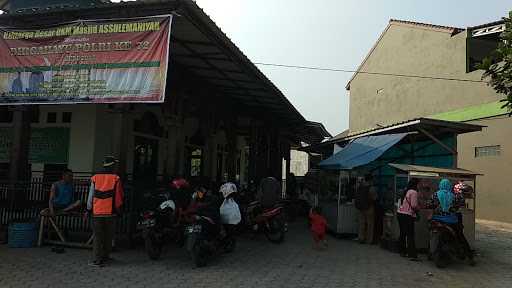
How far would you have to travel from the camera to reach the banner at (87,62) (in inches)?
342

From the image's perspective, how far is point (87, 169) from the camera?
43.0 ft

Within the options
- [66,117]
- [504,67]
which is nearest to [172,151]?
[66,117]

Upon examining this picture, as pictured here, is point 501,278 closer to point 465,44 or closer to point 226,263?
point 226,263

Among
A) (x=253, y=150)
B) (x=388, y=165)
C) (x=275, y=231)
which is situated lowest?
(x=275, y=231)

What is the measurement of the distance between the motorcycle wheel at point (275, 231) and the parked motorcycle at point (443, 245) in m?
3.36

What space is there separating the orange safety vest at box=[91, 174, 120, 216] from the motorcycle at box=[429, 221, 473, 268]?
585 centimetres

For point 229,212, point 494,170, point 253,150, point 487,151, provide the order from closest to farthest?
point 229,212
point 494,170
point 487,151
point 253,150

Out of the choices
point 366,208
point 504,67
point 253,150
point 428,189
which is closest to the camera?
point 504,67

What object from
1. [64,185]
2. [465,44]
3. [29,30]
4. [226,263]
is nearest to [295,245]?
[226,263]

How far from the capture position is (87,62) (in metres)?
9.17

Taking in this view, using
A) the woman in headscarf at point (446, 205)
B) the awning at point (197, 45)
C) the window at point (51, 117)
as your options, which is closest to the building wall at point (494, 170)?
the awning at point (197, 45)

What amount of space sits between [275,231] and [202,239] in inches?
133

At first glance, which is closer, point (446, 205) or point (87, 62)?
point (87, 62)

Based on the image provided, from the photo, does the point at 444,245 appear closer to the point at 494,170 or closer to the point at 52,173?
the point at 52,173
